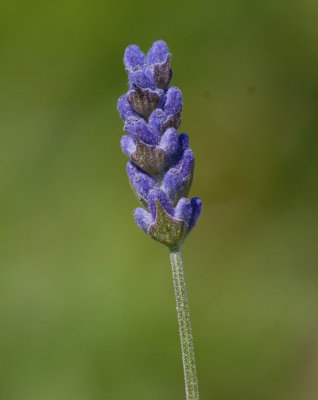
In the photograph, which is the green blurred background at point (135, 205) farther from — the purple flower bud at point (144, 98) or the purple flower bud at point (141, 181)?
the purple flower bud at point (144, 98)

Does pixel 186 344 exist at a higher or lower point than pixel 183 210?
lower

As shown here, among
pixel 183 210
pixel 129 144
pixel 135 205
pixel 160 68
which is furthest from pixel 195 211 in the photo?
pixel 135 205

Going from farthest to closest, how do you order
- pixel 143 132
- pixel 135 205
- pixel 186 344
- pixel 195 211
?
pixel 135 205 → pixel 195 211 → pixel 143 132 → pixel 186 344

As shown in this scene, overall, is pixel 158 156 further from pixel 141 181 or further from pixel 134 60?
pixel 134 60

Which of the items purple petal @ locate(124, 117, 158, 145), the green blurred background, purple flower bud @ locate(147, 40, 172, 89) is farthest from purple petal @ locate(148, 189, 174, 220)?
the green blurred background

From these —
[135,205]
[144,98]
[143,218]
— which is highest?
[135,205]

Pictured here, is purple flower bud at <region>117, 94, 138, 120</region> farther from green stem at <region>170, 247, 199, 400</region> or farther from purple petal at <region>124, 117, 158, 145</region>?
green stem at <region>170, 247, 199, 400</region>
